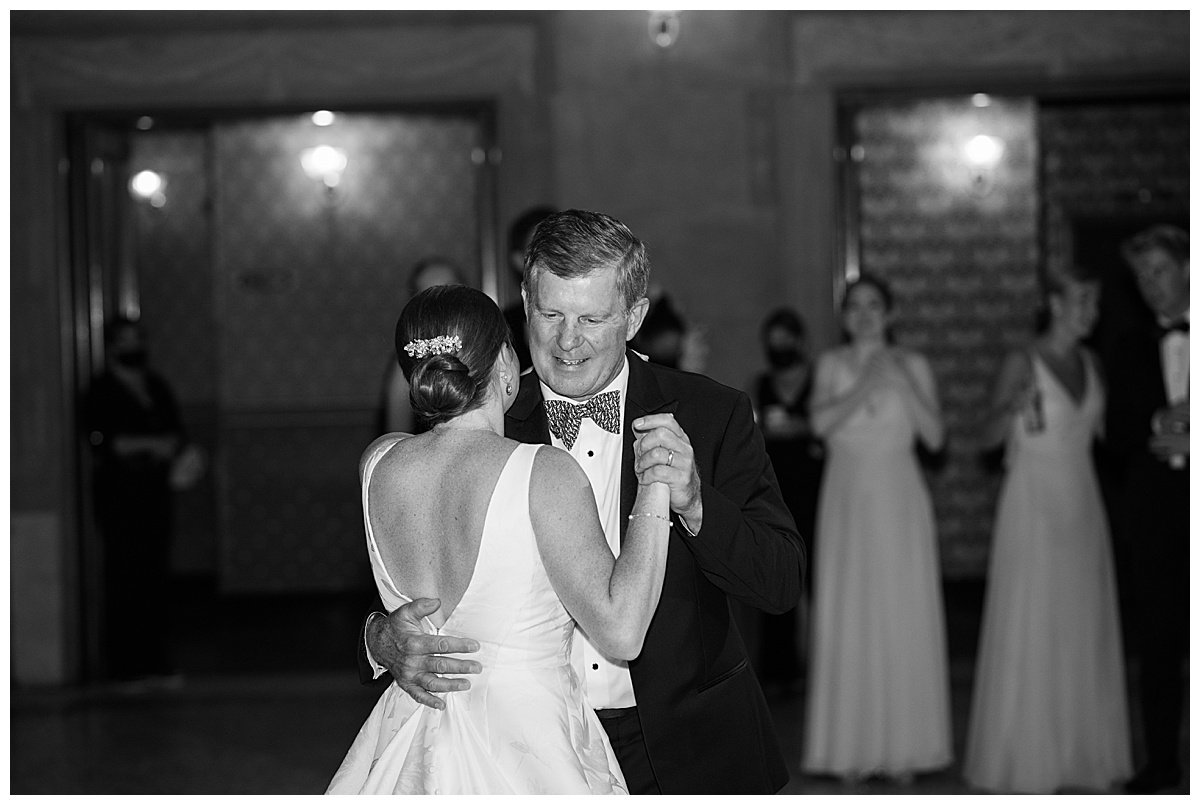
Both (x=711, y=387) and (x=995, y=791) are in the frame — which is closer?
(x=711, y=387)

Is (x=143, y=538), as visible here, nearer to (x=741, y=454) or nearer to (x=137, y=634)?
(x=137, y=634)

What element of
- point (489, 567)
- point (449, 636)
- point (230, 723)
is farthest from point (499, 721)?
point (230, 723)

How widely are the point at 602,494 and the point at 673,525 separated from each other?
174 mm

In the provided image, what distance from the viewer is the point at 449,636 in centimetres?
212

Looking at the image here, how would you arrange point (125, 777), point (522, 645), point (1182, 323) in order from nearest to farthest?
point (522, 645) < point (1182, 323) < point (125, 777)

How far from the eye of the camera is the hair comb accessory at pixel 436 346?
2061 mm

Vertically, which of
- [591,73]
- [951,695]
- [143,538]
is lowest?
[951,695]

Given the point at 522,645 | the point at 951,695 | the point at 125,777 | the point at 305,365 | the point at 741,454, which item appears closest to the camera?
the point at 522,645

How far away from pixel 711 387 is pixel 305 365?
7.49 m

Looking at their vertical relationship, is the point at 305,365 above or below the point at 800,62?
below

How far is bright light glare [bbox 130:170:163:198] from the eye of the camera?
1004cm

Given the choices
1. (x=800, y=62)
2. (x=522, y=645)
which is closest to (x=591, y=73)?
(x=800, y=62)

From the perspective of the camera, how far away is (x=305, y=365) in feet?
31.7

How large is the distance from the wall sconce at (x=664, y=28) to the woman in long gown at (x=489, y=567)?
170 inches
